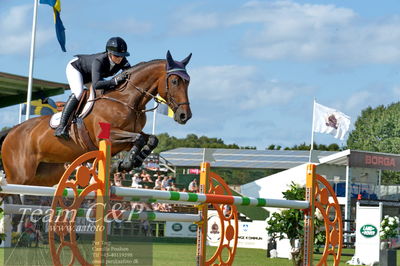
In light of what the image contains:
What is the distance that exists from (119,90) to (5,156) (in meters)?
1.46

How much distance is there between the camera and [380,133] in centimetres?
5500

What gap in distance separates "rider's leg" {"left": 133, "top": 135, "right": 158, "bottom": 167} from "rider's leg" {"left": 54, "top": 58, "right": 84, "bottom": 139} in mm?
821

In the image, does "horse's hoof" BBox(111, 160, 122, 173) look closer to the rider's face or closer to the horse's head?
the horse's head

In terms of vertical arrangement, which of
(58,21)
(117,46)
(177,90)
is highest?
(58,21)

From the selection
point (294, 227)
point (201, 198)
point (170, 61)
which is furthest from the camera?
point (294, 227)

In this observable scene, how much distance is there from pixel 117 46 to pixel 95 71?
308mm

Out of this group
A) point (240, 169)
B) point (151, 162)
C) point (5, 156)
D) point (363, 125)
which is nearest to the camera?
point (5, 156)

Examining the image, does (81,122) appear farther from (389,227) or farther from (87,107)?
(389,227)

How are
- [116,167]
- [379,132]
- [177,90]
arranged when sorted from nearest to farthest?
[116,167]
[177,90]
[379,132]

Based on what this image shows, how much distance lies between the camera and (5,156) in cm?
701

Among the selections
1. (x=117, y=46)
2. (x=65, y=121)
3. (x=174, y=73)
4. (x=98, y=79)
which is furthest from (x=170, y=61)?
(x=65, y=121)

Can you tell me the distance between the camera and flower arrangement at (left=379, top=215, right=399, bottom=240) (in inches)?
416

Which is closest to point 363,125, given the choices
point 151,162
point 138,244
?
point 151,162

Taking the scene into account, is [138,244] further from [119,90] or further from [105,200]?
[119,90]
